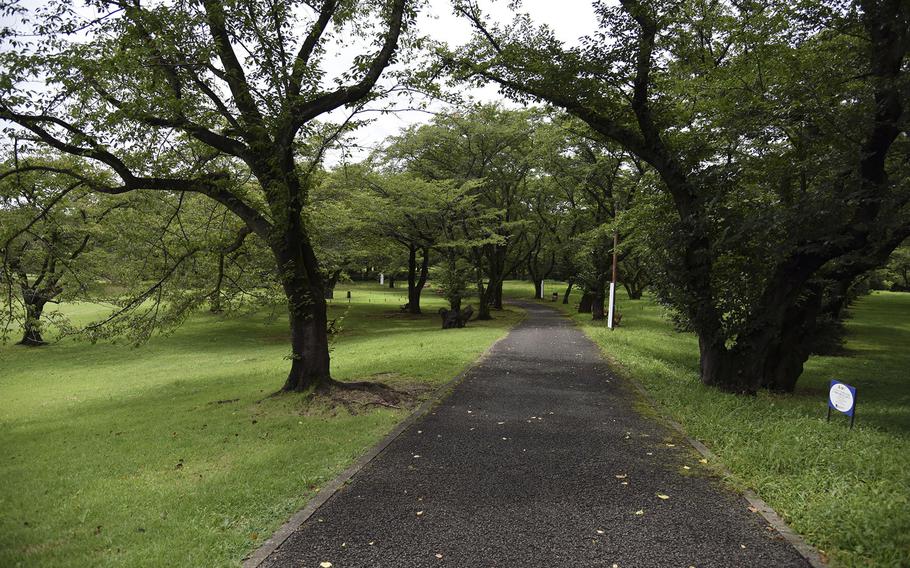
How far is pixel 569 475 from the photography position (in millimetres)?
4543

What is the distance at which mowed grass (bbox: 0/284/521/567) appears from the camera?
3588mm

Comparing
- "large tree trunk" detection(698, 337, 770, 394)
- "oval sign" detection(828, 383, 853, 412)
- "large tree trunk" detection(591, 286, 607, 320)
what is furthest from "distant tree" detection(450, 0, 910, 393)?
"large tree trunk" detection(591, 286, 607, 320)

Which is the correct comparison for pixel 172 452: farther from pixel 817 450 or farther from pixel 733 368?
pixel 733 368

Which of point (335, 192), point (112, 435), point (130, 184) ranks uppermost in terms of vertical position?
point (335, 192)

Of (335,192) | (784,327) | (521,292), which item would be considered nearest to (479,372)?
(784,327)

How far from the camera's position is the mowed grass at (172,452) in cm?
359

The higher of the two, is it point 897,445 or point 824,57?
point 824,57

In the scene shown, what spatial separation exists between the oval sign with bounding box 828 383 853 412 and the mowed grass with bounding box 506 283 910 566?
30 cm

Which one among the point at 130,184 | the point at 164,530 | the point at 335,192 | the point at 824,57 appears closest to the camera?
the point at 164,530

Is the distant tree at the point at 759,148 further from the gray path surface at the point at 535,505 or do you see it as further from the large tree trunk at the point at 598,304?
the large tree trunk at the point at 598,304

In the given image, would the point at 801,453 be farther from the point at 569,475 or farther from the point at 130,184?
the point at 130,184

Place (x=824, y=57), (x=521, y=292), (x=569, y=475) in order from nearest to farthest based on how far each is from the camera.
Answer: (x=569, y=475) → (x=824, y=57) → (x=521, y=292)

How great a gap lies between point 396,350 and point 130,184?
8.23 meters

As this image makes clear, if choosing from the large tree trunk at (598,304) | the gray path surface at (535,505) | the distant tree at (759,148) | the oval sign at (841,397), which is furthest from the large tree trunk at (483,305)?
the oval sign at (841,397)
